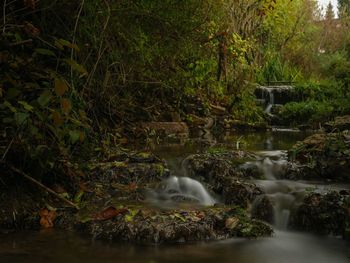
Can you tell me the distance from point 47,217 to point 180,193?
1.54 metres

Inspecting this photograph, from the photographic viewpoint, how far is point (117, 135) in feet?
Answer: 22.4

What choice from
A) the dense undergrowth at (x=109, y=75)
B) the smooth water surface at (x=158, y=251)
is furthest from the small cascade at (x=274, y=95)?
the smooth water surface at (x=158, y=251)

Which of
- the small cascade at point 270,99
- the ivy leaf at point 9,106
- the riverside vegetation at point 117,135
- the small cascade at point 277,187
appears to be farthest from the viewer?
the small cascade at point 270,99

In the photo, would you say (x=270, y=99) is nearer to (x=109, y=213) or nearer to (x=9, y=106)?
(x=109, y=213)

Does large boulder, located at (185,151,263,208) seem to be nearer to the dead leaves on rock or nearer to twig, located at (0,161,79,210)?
twig, located at (0,161,79,210)

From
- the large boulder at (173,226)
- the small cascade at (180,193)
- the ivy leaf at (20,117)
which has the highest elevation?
the ivy leaf at (20,117)

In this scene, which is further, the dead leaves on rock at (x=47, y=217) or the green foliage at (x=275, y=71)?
the green foliage at (x=275, y=71)

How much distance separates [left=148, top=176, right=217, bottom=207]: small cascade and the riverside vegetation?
0.04 metres

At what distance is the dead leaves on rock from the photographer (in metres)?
4.17

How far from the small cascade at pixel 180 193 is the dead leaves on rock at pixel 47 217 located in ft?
3.30

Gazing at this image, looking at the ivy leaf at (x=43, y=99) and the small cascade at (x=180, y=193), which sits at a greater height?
the ivy leaf at (x=43, y=99)

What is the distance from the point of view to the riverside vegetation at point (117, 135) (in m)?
4.12

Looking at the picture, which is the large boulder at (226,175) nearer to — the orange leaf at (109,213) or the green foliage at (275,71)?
the orange leaf at (109,213)

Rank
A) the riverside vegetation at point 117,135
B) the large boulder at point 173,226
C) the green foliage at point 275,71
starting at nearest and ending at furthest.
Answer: the large boulder at point 173,226 < the riverside vegetation at point 117,135 < the green foliage at point 275,71
